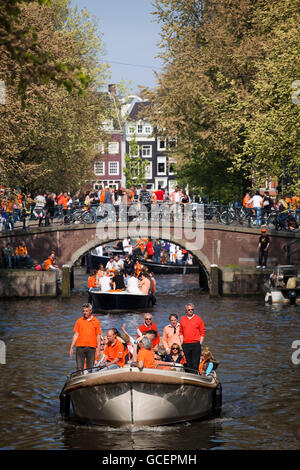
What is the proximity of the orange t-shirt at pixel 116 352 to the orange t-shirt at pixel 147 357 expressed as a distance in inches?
37.8

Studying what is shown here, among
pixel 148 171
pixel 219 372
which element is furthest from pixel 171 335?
pixel 148 171

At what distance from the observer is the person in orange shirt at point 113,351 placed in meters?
17.3

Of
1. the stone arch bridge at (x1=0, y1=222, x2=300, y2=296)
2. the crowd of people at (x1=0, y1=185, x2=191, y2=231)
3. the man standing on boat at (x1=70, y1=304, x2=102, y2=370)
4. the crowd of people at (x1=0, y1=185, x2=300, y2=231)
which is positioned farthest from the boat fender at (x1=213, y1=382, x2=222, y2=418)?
the stone arch bridge at (x1=0, y1=222, x2=300, y2=296)

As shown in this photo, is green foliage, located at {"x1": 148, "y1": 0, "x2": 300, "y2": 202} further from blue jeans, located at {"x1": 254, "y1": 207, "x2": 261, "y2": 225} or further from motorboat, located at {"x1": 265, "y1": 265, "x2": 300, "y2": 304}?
motorboat, located at {"x1": 265, "y1": 265, "x2": 300, "y2": 304}

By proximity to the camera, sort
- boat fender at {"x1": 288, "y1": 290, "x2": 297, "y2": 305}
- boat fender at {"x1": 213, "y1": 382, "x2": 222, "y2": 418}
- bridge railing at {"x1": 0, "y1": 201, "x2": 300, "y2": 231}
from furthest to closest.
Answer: bridge railing at {"x1": 0, "y1": 201, "x2": 300, "y2": 231} → boat fender at {"x1": 288, "y1": 290, "x2": 297, "y2": 305} → boat fender at {"x1": 213, "y1": 382, "x2": 222, "y2": 418}

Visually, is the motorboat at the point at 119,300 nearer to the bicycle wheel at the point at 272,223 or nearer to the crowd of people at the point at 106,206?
the crowd of people at the point at 106,206

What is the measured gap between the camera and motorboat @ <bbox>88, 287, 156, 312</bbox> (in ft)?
113

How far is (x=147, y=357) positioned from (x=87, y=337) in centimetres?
195

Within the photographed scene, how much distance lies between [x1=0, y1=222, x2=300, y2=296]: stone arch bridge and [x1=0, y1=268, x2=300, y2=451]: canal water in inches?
142

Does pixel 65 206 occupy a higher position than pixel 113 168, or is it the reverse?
pixel 113 168

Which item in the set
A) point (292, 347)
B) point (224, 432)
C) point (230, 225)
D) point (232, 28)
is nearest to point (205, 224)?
point (230, 225)

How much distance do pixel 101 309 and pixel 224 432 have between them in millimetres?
18946

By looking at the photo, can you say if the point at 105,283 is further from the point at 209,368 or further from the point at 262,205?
the point at 209,368

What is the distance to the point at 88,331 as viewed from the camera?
1789cm
